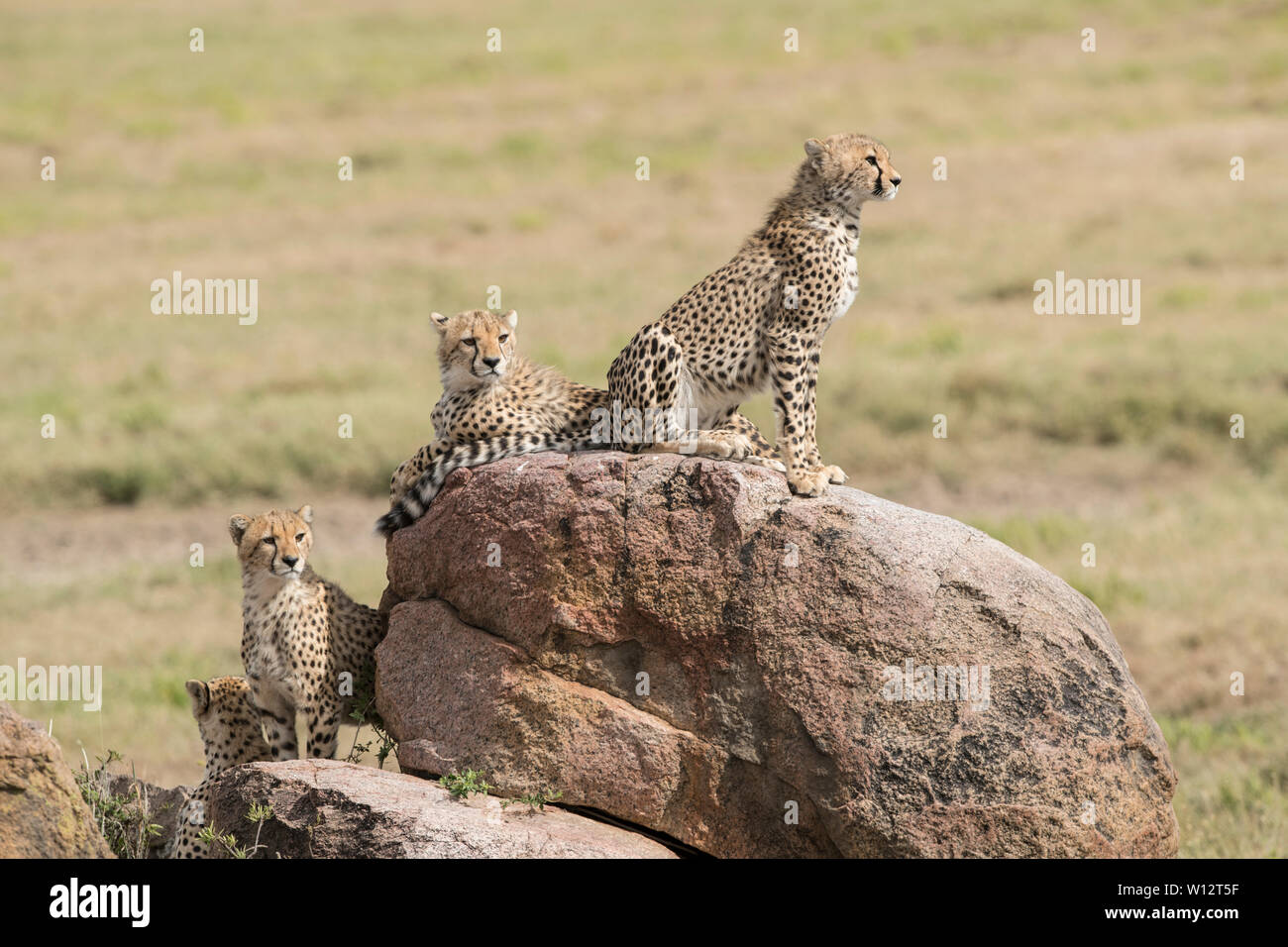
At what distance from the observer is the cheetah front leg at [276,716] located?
7375mm

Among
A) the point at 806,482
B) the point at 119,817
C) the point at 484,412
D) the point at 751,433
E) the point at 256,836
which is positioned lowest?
the point at 119,817

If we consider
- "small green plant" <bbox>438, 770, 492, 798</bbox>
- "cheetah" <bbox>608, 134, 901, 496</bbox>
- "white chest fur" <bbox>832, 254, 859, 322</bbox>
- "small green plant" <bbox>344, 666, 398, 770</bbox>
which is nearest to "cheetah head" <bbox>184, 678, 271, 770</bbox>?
"small green plant" <bbox>344, 666, 398, 770</bbox>

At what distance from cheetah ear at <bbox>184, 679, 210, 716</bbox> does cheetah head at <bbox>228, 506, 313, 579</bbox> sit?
0.74 meters

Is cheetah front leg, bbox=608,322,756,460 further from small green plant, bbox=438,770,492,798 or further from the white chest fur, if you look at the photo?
small green plant, bbox=438,770,492,798

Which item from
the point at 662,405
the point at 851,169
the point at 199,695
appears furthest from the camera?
the point at 199,695

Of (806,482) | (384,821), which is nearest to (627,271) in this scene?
(806,482)

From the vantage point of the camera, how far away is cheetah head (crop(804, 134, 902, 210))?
7250mm

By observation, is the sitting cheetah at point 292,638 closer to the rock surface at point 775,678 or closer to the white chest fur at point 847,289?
the rock surface at point 775,678

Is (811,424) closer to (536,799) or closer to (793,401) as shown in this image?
(793,401)

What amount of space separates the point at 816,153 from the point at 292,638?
3273mm

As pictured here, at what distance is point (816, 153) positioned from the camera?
730cm

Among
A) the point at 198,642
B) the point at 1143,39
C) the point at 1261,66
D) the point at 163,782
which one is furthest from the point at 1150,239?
the point at 163,782

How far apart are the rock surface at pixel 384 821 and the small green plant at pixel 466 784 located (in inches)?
1.4

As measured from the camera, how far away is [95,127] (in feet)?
113
